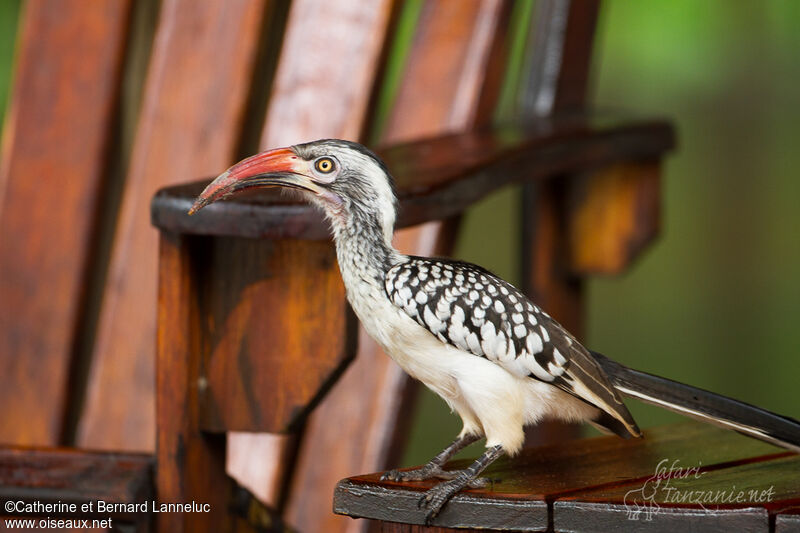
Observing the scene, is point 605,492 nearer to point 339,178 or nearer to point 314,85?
point 339,178

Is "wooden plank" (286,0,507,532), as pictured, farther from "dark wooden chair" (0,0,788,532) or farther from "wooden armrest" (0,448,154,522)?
"wooden armrest" (0,448,154,522)

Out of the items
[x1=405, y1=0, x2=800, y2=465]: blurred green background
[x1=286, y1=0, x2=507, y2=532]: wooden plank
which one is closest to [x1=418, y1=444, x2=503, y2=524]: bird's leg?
[x1=286, y1=0, x2=507, y2=532]: wooden plank

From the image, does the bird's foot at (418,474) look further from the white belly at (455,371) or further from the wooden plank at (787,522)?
the wooden plank at (787,522)

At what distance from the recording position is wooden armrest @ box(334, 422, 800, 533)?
104 cm

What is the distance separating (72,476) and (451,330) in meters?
0.63

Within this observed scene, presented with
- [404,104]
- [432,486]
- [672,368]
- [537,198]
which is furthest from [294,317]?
[672,368]

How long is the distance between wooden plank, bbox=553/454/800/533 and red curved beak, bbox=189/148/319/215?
45 cm

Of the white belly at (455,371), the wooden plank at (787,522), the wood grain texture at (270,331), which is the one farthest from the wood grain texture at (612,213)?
the wooden plank at (787,522)

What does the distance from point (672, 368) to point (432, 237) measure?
3655 millimetres

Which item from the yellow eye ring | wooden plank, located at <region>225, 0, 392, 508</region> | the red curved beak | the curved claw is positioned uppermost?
wooden plank, located at <region>225, 0, 392, 508</region>

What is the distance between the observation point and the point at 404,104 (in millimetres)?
2248

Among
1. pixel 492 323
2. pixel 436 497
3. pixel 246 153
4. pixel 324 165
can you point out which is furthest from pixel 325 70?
pixel 436 497

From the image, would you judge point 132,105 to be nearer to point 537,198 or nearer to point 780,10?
point 537,198

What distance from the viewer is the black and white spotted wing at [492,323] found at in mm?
1121
